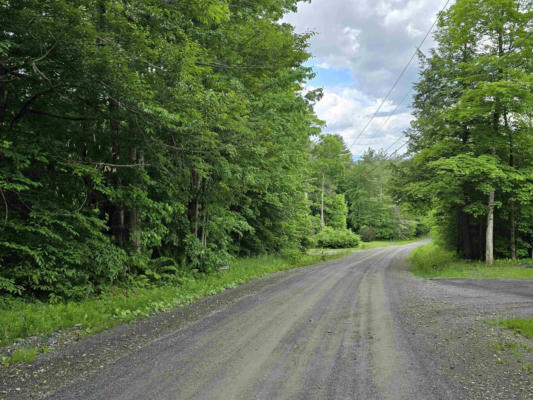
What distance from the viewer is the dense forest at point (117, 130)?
5.24 meters

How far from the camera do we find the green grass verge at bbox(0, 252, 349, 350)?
466cm

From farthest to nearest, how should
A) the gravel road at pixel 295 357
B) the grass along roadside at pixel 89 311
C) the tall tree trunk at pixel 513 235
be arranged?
the tall tree trunk at pixel 513 235 → the grass along roadside at pixel 89 311 → the gravel road at pixel 295 357

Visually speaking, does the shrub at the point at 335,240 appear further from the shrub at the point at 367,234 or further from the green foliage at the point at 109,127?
the green foliage at the point at 109,127

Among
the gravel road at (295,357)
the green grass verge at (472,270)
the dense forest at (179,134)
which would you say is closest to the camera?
A: the gravel road at (295,357)

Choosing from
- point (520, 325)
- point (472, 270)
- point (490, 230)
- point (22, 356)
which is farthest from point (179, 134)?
point (490, 230)

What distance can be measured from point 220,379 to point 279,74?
996 centimetres

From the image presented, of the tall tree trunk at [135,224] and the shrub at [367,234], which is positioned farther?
the shrub at [367,234]

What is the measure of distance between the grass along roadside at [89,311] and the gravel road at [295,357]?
39cm

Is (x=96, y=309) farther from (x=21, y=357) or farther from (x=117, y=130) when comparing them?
(x=117, y=130)

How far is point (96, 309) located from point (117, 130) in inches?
153

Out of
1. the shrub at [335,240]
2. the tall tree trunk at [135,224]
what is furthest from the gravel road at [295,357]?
the shrub at [335,240]

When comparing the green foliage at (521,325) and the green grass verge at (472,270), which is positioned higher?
the green foliage at (521,325)

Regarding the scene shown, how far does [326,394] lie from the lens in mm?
3020

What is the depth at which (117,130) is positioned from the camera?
7039 millimetres
